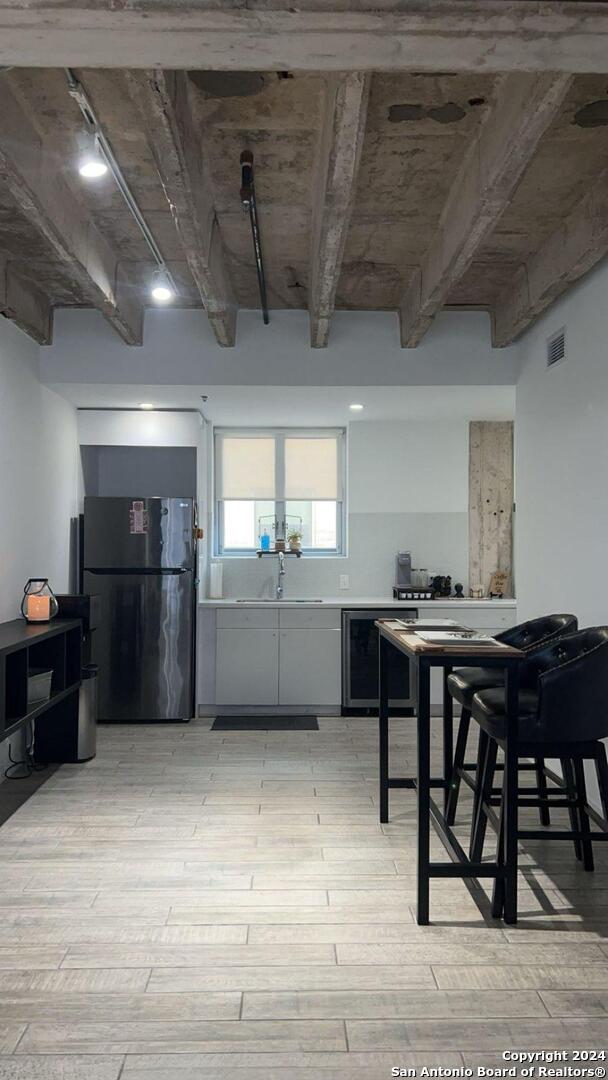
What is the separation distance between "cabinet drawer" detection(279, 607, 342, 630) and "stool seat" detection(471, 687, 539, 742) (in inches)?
124

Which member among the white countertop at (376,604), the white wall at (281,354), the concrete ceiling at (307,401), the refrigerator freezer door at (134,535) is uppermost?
the white wall at (281,354)

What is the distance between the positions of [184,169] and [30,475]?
2904mm

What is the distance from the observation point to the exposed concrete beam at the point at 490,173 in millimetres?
2455

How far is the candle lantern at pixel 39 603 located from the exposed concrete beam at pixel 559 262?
338 cm

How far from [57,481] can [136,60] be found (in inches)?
161

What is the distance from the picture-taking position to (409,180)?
345cm

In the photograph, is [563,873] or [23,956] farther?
[563,873]

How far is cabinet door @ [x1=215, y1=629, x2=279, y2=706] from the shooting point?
627 centimetres

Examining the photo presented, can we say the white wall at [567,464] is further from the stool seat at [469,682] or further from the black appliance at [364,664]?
the black appliance at [364,664]

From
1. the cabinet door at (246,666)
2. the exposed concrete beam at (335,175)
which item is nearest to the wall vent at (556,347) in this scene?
the exposed concrete beam at (335,175)

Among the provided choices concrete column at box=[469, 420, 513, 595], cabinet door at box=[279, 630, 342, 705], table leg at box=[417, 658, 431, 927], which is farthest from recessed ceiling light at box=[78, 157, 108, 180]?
concrete column at box=[469, 420, 513, 595]

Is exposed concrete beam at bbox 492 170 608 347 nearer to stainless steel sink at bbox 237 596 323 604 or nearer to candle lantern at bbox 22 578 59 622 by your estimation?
stainless steel sink at bbox 237 596 323 604

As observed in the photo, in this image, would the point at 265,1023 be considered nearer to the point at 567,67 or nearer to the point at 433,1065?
the point at 433,1065

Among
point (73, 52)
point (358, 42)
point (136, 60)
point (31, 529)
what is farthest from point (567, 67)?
point (31, 529)
